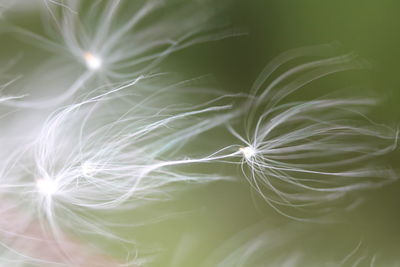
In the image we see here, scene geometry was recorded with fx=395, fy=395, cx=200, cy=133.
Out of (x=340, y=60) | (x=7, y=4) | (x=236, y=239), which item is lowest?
(x=236, y=239)

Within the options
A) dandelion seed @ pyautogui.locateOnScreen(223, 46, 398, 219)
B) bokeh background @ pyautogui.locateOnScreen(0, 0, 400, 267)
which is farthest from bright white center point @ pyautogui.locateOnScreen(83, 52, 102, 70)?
dandelion seed @ pyautogui.locateOnScreen(223, 46, 398, 219)

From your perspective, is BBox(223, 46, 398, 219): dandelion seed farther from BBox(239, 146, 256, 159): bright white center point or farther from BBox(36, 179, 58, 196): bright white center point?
BBox(36, 179, 58, 196): bright white center point

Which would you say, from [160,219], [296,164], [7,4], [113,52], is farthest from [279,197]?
[7,4]

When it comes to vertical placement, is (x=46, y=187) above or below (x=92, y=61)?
below


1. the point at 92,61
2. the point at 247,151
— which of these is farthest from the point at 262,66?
the point at 92,61

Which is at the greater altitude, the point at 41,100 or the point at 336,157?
the point at 41,100

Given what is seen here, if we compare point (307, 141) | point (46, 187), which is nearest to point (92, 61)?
point (46, 187)

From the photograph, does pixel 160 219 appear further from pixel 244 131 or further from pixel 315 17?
pixel 315 17

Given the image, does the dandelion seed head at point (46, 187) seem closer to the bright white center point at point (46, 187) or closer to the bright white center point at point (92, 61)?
the bright white center point at point (46, 187)

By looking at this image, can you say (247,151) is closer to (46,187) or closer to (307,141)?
(307,141)
